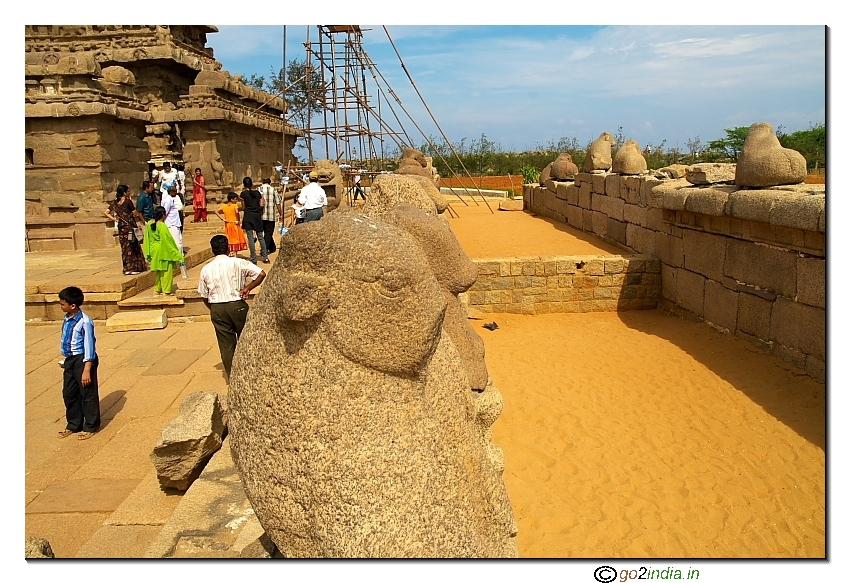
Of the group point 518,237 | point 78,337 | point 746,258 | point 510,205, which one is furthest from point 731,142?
point 78,337

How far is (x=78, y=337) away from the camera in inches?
161

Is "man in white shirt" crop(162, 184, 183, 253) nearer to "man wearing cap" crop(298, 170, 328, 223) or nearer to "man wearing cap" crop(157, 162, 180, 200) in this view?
"man wearing cap" crop(298, 170, 328, 223)

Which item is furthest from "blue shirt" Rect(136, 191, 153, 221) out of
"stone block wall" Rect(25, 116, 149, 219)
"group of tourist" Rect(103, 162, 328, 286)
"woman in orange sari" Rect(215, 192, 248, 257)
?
"stone block wall" Rect(25, 116, 149, 219)

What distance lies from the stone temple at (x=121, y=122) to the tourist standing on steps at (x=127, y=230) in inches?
113

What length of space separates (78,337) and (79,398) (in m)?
0.46

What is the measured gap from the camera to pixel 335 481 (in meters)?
1.51

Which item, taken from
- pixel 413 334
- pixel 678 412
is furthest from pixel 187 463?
pixel 678 412

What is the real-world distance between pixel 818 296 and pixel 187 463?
499 cm

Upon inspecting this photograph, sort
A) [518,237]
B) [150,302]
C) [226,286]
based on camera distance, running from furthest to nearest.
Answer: [518,237] < [150,302] < [226,286]

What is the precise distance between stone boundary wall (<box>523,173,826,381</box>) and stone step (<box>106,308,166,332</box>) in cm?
637

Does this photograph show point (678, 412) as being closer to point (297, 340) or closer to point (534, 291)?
point (534, 291)

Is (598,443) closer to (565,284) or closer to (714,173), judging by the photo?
(565,284)

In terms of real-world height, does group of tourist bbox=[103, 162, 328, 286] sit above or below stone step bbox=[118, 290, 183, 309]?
above

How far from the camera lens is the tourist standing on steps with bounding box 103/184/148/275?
25.5 feet
